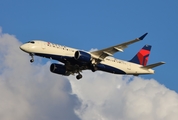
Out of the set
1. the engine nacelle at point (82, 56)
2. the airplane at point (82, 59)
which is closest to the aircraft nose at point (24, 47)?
the airplane at point (82, 59)

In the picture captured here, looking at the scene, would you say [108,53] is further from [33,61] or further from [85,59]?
[33,61]

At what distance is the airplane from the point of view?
8875 cm

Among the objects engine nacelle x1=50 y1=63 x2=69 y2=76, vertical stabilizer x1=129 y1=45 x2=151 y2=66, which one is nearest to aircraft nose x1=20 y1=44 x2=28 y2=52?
engine nacelle x1=50 y1=63 x2=69 y2=76

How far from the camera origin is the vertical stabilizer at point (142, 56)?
10414cm

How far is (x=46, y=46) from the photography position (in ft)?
292

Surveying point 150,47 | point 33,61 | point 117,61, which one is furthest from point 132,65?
point 33,61

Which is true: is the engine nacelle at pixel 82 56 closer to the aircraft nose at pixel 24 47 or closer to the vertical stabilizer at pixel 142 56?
the aircraft nose at pixel 24 47

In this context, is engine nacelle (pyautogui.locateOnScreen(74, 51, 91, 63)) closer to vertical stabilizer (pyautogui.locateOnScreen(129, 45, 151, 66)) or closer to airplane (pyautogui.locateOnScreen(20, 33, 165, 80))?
airplane (pyautogui.locateOnScreen(20, 33, 165, 80))

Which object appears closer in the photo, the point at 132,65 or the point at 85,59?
the point at 85,59

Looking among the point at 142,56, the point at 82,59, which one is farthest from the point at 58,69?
the point at 142,56

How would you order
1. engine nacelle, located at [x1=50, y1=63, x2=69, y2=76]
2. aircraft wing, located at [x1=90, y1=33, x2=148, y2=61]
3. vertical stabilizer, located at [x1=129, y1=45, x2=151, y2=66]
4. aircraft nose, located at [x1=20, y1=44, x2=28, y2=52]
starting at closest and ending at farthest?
aircraft nose, located at [x1=20, y1=44, x2=28, y2=52]
aircraft wing, located at [x1=90, y1=33, x2=148, y2=61]
engine nacelle, located at [x1=50, y1=63, x2=69, y2=76]
vertical stabilizer, located at [x1=129, y1=45, x2=151, y2=66]

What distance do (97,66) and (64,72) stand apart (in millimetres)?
7751

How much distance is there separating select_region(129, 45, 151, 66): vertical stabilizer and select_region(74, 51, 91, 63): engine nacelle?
52.0ft

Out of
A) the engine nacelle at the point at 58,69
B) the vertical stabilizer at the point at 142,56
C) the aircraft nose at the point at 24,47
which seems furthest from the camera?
the vertical stabilizer at the point at 142,56
